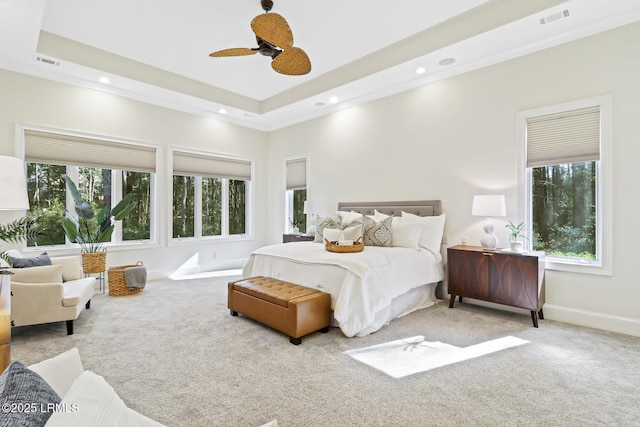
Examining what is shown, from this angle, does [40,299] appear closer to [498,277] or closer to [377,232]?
[377,232]

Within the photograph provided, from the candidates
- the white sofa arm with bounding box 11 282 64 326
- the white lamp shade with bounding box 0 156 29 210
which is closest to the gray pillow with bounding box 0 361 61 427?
the white lamp shade with bounding box 0 156 29 210

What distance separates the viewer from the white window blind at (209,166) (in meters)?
5.81

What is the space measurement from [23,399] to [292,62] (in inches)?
138

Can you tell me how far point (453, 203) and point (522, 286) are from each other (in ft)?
4.55

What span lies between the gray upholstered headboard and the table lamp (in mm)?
719

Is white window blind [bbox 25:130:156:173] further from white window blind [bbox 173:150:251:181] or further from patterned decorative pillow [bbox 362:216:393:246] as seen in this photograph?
patterned decorative pillow [bbox 362:216:393:246]

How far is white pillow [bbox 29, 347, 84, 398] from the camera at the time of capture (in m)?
0.96

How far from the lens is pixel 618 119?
3205mm

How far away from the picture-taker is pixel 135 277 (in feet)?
14.7

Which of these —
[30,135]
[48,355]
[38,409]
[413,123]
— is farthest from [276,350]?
[30,135]

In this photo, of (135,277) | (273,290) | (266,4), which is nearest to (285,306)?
(273,290)

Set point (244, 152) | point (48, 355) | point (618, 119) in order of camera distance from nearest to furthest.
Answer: point (48, 355), point (618, 119), point (244, 152)

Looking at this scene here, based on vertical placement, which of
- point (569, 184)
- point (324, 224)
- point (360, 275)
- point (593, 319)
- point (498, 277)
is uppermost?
point (569, 184)

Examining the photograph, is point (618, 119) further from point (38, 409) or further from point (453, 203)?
point (38, 409)
